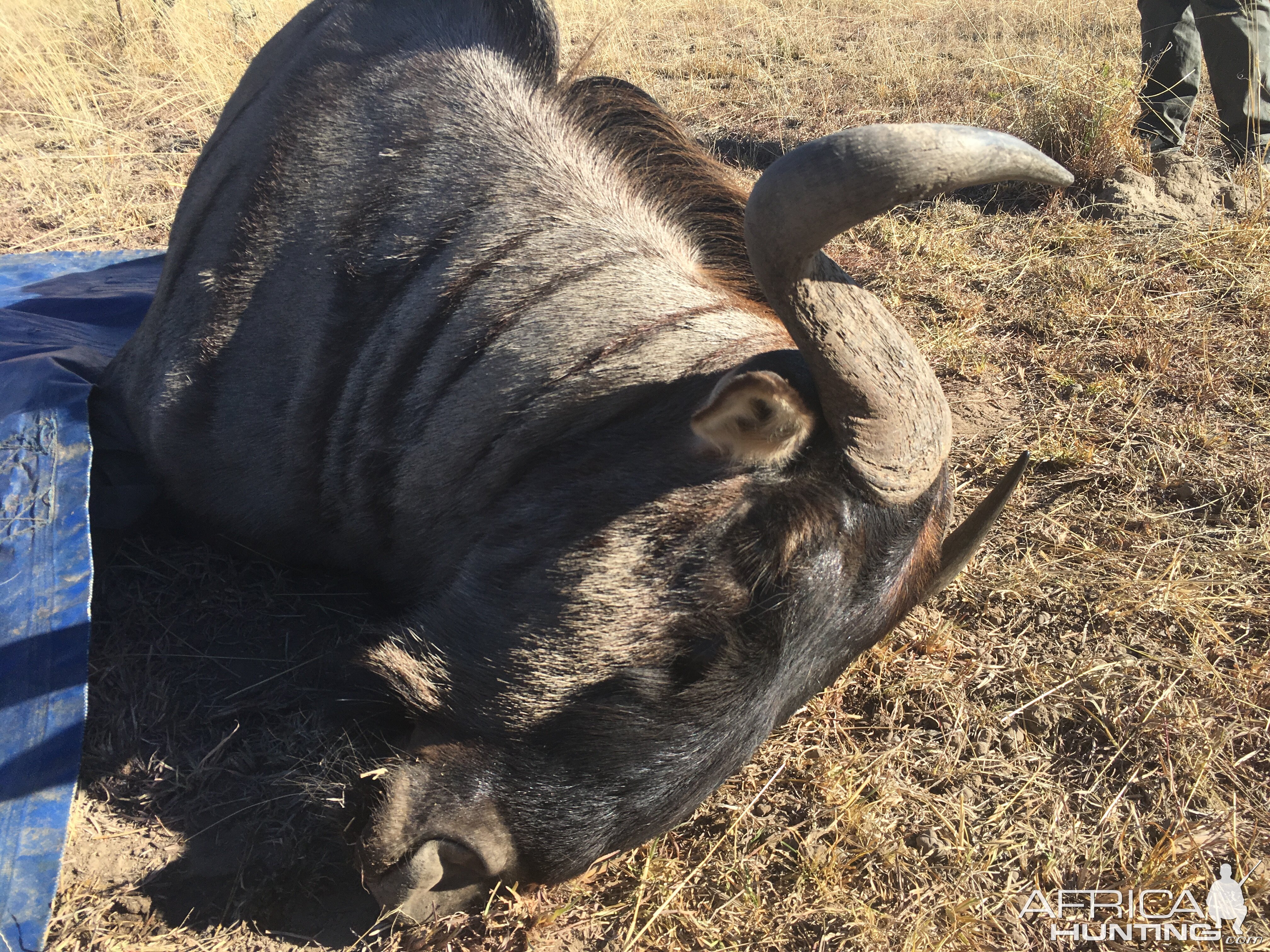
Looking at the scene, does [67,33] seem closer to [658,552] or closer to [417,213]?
[417,213]

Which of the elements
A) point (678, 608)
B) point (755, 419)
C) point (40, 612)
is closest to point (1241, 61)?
point (755, 419)

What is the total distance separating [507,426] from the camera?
2131mm

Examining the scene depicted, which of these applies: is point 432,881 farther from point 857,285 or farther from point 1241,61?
point 1241,61

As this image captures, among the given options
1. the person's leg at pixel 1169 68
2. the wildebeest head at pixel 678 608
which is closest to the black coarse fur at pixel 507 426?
the wildebeest head at pixel 678 608

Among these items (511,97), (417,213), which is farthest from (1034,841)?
(511,97)

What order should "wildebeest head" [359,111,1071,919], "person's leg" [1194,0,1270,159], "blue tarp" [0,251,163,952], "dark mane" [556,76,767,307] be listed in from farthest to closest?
"person's leg" [1194,0,1270,159], "dark mane" [556,76,767,307], "blue tarp" [0,251,163,952], "wildebeest head" [359,111,1071,919]

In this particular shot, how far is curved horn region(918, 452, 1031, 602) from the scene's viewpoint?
6.92ft

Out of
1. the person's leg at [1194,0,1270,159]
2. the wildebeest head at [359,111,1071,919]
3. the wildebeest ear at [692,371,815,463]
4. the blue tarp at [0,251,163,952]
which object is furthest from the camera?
the person's leg at [1194,0,1270,159]

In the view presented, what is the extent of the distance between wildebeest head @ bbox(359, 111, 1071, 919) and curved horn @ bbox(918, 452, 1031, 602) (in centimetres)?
33

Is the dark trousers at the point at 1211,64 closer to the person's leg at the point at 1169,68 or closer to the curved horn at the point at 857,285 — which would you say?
the person's leg at the point at 1169,68

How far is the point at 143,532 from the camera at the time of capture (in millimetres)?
3021
